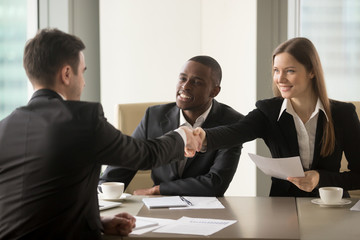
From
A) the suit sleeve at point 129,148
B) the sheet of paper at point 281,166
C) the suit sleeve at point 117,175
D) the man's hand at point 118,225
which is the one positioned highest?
the suit sleeve at point 129,148

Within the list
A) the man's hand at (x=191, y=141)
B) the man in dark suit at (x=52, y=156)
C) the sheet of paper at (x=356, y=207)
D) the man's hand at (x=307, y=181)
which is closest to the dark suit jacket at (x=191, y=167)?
the man's hand at (x=191, y=141)

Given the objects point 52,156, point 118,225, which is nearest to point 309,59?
point 118,225

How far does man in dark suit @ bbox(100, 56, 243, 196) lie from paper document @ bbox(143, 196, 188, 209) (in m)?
0.27

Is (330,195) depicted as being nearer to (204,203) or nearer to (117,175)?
(204,203)

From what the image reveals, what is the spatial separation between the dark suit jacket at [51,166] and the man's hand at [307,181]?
100 cm

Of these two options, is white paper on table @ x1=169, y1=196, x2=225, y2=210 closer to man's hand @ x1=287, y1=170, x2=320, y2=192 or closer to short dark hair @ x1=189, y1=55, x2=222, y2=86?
man's hand @ x1=287, y1=170, x2=320, y2=192

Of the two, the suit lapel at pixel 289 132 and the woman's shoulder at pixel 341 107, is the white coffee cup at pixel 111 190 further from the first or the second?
the woman's shoulder at pixel 341 107

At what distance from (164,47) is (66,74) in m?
2.63

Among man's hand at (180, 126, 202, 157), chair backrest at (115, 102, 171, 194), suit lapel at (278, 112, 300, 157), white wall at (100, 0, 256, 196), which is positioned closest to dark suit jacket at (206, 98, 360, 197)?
suit lapel at (278, 112, 300, 157)

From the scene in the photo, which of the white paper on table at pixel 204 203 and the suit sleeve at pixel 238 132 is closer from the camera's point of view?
the white paper on table at pixel 204 203

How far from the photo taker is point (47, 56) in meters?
1.81

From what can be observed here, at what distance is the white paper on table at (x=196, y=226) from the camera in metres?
1.89

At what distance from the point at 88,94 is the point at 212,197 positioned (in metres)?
2.24

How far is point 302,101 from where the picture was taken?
9.25ft
